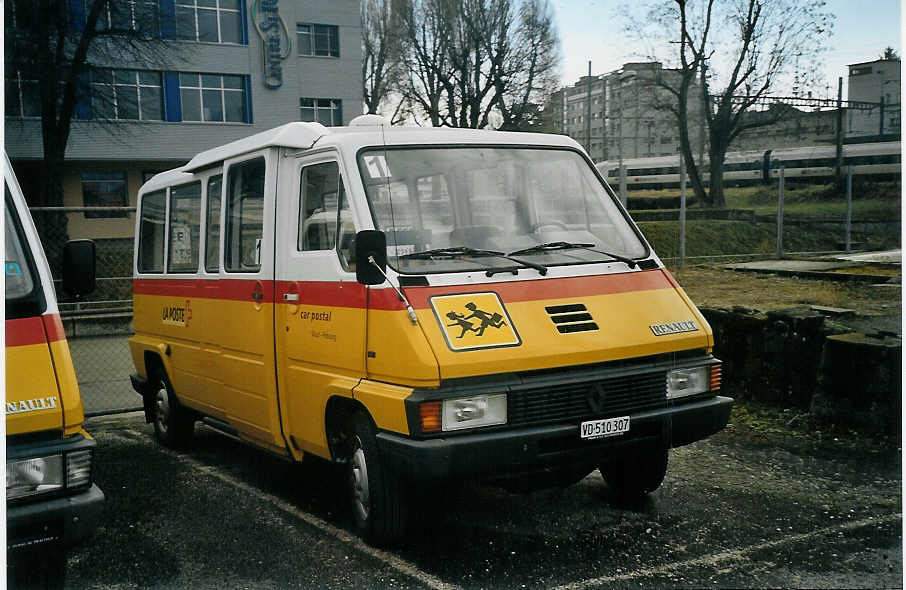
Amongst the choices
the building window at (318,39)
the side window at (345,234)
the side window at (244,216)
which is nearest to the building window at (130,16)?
the building window at (318,39)

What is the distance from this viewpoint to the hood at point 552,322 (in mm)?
4414

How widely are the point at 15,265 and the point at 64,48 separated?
1178 cm

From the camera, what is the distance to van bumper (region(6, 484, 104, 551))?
3512mm

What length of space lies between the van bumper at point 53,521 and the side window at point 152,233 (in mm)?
4225

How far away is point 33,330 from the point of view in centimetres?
377

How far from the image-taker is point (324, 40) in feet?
63.3

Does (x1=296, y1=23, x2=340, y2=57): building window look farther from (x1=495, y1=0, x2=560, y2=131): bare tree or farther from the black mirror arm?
the black mirror arm

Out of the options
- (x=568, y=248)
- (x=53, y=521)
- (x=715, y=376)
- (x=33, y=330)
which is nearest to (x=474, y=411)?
(x=568, y=248)

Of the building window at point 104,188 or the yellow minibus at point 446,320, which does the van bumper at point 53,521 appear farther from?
the building window at point 104,188

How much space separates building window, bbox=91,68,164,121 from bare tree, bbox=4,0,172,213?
0.31 metres

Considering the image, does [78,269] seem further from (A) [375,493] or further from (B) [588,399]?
(B) [588,399]

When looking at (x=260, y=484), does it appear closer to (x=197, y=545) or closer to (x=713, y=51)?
(x=197, y=545)

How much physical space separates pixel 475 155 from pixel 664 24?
17.5ft

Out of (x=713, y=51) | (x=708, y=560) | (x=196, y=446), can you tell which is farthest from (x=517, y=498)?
(x=713, y=51)
